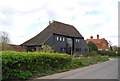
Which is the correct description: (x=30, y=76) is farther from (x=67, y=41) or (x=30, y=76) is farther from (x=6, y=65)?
(x=67, y=41)

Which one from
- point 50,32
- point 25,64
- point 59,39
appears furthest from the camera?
point 59,39

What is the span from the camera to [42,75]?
1179 centimetres

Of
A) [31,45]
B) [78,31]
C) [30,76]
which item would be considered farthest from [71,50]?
[30,76]

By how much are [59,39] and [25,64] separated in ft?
90.1

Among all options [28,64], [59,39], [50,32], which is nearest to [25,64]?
[28,64]

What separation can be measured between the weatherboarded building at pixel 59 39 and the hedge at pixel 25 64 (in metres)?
19.9

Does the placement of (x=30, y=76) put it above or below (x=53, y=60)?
below

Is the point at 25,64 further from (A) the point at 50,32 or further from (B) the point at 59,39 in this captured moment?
(B) the point at 59,39

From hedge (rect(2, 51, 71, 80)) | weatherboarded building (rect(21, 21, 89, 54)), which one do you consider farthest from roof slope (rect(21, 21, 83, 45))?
hedge (rect(2, 51, 71, 80))

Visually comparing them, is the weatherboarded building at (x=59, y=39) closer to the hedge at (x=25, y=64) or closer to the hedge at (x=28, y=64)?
the hedge at (x=28, y=64)

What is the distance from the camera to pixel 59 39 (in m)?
37.6

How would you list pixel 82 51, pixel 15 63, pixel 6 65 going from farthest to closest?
pixel 82 51 → pixel 15 63 → pixel 6 65

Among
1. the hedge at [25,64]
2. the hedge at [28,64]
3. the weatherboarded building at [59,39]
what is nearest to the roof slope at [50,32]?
the weatherboarded building at [59,39]

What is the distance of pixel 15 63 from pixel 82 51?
3956 centimetres
